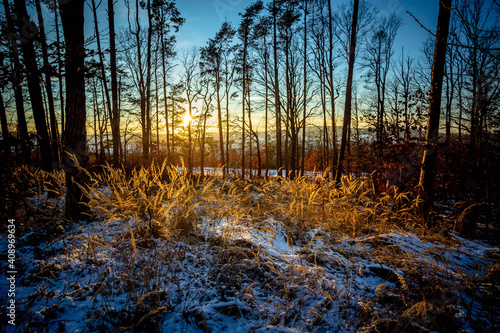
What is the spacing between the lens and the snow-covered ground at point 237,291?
1351 millimetres

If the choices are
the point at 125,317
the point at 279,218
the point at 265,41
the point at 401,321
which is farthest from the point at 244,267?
the point at 265,41

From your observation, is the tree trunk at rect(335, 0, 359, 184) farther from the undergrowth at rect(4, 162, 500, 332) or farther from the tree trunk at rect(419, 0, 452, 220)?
the undergrowth at rect(4, 162, 500, 332)

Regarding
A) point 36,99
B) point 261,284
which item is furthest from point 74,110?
point 261,284

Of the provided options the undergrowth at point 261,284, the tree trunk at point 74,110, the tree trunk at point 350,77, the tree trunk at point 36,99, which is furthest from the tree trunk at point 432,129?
the tree trunk at point 36,99

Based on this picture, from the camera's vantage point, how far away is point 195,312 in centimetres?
144

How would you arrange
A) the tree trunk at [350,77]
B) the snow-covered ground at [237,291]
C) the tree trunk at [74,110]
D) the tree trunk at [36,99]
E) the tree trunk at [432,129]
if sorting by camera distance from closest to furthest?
the snow-covered ground at [237,291] < the tree trunk at [74,110] < the tree trunk at [432,129] < the tree trunk at [36,99] < the tree trunk at [350,77]

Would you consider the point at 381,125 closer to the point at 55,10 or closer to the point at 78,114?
the point at 78,114

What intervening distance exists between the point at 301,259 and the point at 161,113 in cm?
1926

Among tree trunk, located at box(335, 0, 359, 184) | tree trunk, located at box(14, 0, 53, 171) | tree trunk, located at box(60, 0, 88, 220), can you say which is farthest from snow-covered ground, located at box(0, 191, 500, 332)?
tree trunk, located at box(335, 0, 359, 184)

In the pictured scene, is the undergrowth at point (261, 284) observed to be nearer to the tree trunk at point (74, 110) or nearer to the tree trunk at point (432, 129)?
the tree trunk at point (74, 110)

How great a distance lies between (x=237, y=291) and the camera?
170 cm

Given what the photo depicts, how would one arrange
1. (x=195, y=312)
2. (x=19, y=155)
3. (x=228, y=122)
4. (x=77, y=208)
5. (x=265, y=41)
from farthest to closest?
(x=228, y=122) → (x=265, y=41) → (x=77, y=208) → (x=19, y=155) → (x=195, y=312)

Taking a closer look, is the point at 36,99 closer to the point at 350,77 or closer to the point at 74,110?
the point at 74,110

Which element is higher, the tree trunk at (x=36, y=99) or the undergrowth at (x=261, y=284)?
the tree trunk at (x=36, y=99)
